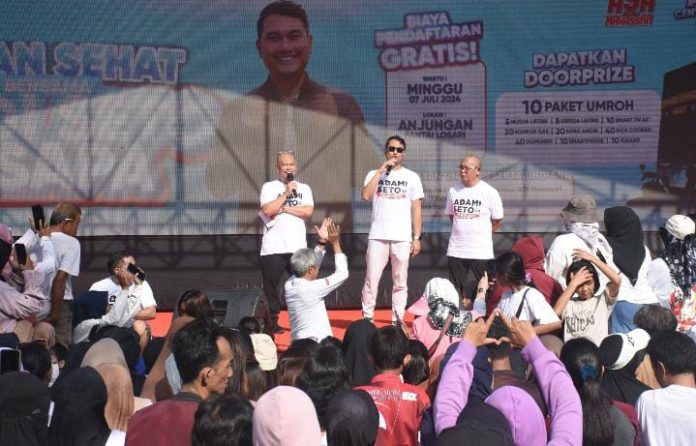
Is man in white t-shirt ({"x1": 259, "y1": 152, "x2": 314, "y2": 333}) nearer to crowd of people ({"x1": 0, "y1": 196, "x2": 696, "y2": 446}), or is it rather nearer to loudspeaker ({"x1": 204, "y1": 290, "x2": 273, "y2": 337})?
loudspeaker ({"x1": 204, "y1": 290, "x2": 273, "y2": 337})

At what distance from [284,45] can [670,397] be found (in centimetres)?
770

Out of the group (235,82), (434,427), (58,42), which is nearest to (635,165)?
(235,82)

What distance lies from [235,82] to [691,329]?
6.19m

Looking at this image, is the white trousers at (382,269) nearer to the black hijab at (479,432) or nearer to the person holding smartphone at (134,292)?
the person holding smartphone at (134,292)

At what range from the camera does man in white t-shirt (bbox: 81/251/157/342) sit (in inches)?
238

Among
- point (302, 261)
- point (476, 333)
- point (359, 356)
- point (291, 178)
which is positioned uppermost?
point (291, 178)

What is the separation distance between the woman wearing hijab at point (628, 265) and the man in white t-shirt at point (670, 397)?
1959 millimetres

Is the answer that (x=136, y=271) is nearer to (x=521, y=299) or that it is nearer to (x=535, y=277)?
(x=521, y=299)

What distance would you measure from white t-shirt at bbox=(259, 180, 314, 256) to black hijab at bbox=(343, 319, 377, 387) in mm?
2931

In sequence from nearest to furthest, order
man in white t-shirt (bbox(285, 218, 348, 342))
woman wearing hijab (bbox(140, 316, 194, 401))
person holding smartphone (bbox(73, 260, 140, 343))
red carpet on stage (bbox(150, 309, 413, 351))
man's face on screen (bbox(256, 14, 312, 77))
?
woman wearing hijab (bbox(140, 316, 194, 401)) → person holding smartphone (bbox(73, 260, 140, 343)) → man in white t-shirt (bbox(285, 218, 348, 342)) → red carpet on stage (bbox(150, 309, 413, 351)) → man's face on screen (bbox(256, 14, 312, 77))

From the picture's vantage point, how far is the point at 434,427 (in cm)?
361

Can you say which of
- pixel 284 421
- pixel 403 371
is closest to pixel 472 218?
pixel 403 371

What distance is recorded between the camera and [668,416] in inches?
142

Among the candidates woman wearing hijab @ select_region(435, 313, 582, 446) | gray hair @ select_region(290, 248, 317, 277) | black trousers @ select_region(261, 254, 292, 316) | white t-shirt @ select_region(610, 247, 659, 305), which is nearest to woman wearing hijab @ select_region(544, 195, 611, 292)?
white t-shirt @ select_region(610, 247, 659, 305)
